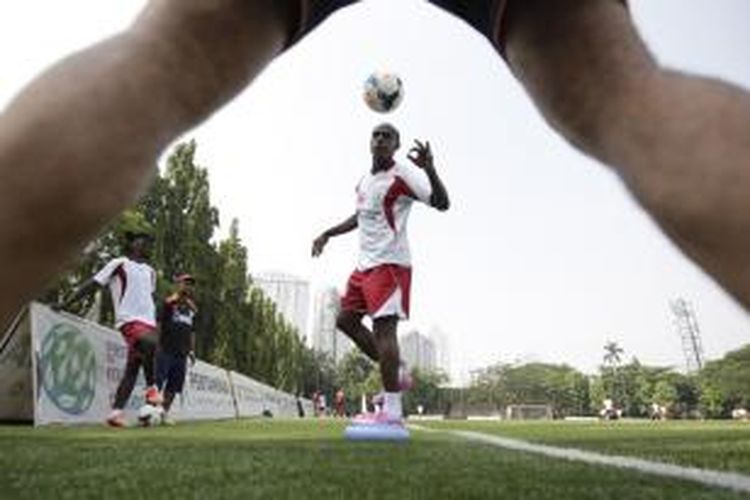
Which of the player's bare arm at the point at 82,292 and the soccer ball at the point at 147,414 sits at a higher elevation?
the player's bare arm at the point at 82,292

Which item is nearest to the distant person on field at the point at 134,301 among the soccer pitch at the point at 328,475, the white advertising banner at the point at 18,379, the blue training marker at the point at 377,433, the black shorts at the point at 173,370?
the white advertising banner at the point at 18,379

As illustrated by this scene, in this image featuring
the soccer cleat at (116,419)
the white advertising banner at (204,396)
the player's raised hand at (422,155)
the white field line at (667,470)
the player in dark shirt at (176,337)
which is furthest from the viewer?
the white advertising banner at (204,396)

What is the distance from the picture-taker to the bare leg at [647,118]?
117 centimetres

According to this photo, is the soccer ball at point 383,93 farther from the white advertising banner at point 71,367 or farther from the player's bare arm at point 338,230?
the white advertising banner at point 71,367

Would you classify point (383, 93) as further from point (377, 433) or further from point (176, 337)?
point (176, 337)

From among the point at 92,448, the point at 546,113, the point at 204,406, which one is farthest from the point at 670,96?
the point at 204,406

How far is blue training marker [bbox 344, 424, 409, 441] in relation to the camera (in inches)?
262

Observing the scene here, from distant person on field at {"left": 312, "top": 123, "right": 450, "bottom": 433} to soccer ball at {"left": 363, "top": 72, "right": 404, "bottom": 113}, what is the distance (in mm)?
503

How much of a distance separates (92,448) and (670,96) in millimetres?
4473

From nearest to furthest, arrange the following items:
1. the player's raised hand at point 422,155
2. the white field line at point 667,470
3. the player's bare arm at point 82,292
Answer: the white field line at point 667,470, the player's raised hand at point 422,155, the player's bare arm at point 82,292

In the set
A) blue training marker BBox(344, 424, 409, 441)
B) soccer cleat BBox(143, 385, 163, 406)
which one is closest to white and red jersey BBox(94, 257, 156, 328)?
soccer cleat BBox(143, 385, 163, 406)

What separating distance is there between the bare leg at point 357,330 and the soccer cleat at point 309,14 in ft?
20.9

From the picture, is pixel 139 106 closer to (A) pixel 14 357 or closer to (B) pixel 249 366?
(A) pixel 14 357

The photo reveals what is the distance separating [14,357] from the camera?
10898 mm
